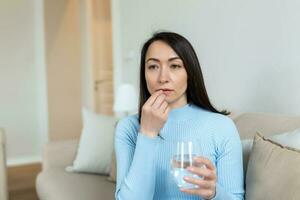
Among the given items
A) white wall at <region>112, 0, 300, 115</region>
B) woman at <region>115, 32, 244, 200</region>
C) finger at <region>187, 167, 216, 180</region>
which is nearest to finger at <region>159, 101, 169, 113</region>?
woman at <region>115, 32, 244, 200</region>

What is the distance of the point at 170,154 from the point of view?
1.34 metres

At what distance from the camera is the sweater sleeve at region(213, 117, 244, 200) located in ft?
4.20

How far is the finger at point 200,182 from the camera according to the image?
3.22ft

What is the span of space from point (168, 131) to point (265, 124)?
521mm

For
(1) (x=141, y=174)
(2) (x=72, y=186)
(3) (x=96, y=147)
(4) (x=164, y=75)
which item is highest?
(4) (x=164, y=75)

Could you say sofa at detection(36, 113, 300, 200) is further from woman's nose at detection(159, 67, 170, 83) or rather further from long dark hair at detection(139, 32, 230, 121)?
woman's nose at detection(159, 67, 170, 83)

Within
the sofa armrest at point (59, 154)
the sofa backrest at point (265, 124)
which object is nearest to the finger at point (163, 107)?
the sofa backrest at point (265, 124)

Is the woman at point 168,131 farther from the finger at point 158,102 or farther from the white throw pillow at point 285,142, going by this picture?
the white throw pillow at point 285,142

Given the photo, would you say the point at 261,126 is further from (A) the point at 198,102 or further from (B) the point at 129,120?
(B) the point at 129,120

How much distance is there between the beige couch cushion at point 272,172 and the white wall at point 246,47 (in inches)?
28.8

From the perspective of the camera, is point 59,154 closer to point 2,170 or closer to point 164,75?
point 2,170

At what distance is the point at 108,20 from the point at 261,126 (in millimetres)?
3927

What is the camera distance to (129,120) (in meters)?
1.44

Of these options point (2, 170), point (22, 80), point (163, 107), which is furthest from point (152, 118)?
point (22, 80)
